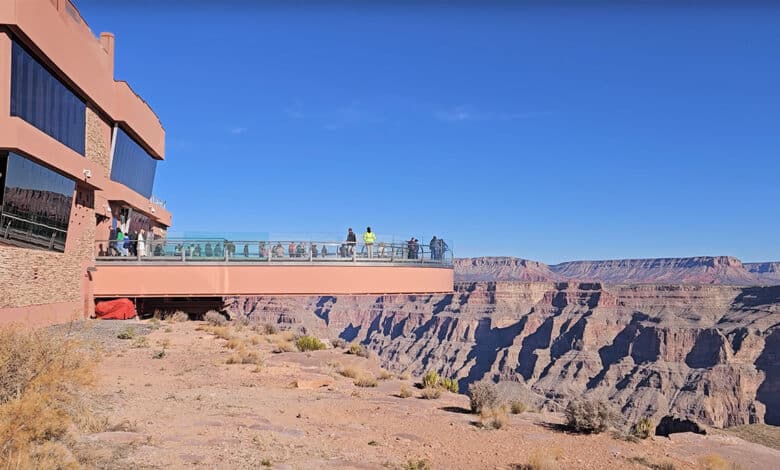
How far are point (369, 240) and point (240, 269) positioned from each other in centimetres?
563

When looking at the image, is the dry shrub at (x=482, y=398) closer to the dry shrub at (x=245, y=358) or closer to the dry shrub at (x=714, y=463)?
the dry shrub at (x=714, y=463)

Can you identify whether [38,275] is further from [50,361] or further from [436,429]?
[436,429]

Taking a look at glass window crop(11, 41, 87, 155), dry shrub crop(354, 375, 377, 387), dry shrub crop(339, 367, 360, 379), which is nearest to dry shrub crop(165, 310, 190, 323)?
glass window crop(11, 41, 87, 155)

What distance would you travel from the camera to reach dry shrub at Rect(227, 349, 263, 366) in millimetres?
18594

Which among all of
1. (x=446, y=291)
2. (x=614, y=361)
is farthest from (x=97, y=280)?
(x=614, y=361)

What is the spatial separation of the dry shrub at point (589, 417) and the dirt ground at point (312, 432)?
0.31 meters

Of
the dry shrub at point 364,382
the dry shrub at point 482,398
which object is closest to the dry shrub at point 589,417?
the dry shrub at point 482,398

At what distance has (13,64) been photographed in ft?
59.9

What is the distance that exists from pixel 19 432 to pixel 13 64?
14679 mm

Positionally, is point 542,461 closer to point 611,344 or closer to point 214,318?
point 214,318

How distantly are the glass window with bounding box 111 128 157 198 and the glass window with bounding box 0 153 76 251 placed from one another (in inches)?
278

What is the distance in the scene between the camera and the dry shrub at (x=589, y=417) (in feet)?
41.7

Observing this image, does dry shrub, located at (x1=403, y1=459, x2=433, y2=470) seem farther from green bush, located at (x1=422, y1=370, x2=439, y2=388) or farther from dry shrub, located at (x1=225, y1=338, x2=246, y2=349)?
dry shrub, located at (x1=225, y1=338, x2=246, y2=349)

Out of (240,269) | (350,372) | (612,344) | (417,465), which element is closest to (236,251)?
(240,269)
